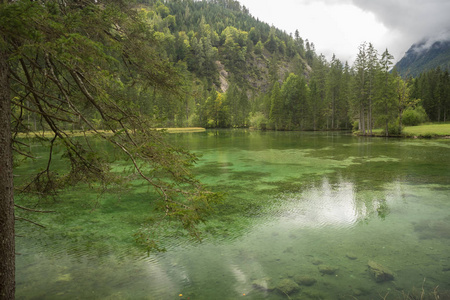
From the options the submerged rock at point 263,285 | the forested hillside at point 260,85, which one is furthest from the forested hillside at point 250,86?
the submerged rock at point 263,285

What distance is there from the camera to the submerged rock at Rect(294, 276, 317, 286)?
4.34m

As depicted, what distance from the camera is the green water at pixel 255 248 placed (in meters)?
4.21

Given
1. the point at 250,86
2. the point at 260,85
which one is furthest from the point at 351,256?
the point at 260,85

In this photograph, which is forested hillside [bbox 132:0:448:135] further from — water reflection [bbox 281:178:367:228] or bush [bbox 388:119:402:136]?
water reflection [bbox 281:178:367:228]

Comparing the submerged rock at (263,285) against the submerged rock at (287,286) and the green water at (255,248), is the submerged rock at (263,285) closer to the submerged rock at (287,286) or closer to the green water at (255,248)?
the green water at (255,248)

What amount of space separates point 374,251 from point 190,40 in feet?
449

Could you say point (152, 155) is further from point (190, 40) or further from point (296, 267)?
point (190, 40)

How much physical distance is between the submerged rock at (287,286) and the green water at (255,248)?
0.02m

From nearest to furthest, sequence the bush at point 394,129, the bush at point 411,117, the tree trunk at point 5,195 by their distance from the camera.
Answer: the tree trunk at point 5,195
the bush at point 394,129
the bush at point 411,117

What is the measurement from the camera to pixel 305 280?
4.41m

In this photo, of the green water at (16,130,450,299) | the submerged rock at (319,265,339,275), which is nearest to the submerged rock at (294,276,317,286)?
the green water at (16,130,450,299)

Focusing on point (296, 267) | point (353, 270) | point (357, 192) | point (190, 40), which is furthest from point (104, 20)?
point (190, 40)

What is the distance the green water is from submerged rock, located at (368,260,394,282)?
117mm

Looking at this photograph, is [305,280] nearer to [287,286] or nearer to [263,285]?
[287,286]
